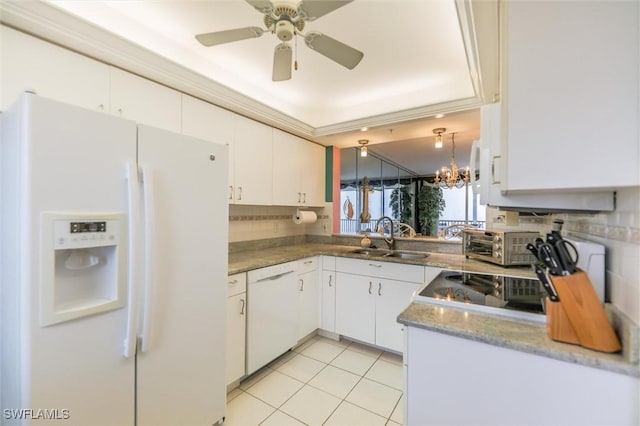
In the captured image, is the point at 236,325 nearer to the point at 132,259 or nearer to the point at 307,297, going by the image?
the point at 307,297

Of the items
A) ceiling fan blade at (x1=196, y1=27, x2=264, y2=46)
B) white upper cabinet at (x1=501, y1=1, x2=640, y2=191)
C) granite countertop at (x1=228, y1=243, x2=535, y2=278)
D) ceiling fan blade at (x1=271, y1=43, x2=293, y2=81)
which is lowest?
granite countertop at (x1=228, y1=243, x2=535, y2=278)

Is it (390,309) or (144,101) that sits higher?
(144,101)

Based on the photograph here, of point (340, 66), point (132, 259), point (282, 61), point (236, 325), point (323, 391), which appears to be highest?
point (340, 66)

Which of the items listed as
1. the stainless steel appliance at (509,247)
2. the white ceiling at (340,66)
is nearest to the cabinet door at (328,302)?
the stainless steel appliance at (509,247)

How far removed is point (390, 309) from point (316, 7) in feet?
7.59

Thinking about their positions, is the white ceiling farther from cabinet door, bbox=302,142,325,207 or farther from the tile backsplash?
the tile backsplash

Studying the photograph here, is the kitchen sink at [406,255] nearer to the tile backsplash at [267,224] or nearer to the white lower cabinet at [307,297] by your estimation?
the white lower cabinet at [307,297]

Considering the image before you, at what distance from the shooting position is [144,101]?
1.80 m

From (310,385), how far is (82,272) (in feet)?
5.73

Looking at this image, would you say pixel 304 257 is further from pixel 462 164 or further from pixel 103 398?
pixel 462 164

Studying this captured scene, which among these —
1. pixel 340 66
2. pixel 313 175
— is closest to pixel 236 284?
pixel 313 175

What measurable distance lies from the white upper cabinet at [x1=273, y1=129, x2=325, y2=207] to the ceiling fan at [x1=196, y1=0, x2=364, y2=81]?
4.16ft

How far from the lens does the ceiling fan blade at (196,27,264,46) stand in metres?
1.42

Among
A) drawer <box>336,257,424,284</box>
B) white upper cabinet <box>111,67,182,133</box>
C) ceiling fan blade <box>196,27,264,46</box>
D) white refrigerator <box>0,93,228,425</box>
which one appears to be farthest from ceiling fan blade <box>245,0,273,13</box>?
drawer <box>336,257,424,284</box>
